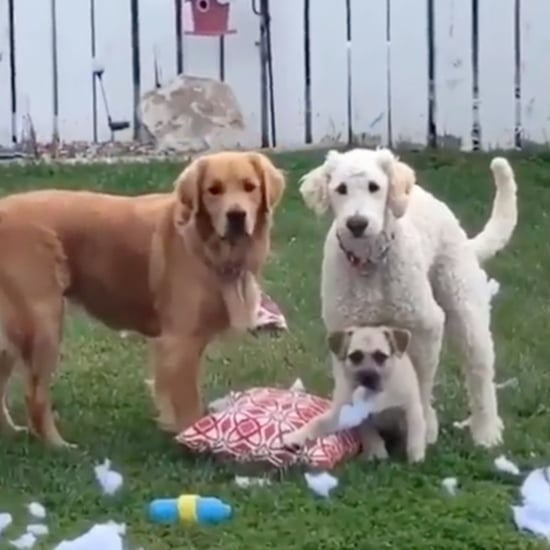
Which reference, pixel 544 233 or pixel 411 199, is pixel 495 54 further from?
pixel 411 199

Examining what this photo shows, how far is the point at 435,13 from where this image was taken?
1027 centimetres

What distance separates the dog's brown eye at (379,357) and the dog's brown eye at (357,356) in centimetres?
3

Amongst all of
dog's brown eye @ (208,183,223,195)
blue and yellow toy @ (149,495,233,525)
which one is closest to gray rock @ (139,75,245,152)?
dog's brown eye @ (208,183,223,195)

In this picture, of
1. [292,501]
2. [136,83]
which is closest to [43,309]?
[292,501]

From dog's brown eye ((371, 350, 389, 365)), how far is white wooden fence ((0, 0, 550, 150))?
5502 millimetres

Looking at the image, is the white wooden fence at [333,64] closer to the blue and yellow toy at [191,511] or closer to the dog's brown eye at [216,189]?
the dog's brown eye at [216,189]

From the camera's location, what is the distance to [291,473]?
189 inches

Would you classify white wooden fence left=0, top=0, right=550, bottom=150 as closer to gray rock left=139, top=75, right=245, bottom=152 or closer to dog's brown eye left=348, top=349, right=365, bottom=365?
gray rock left=139, top=75, right=245, bottom=152

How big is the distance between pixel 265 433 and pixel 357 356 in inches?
14.0

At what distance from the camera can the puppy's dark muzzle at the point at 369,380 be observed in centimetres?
481

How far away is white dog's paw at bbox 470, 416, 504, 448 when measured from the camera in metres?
5.11

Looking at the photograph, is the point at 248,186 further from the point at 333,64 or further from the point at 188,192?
the point at 333,64

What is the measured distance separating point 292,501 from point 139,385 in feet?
4.76

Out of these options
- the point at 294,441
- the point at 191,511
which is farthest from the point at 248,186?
the point at 191,511
